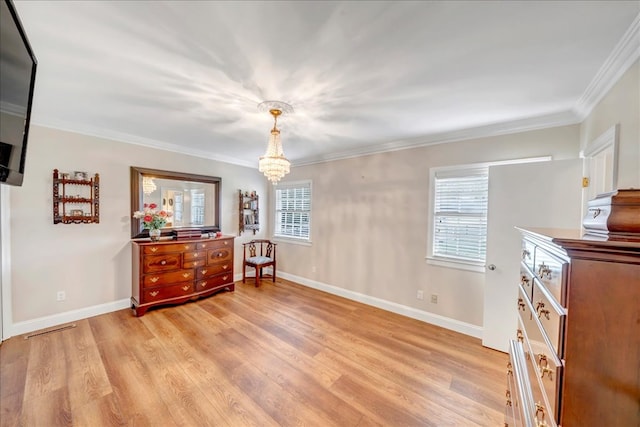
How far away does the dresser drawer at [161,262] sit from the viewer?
3.27 metres

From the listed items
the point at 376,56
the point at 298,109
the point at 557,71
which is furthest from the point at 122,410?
the point at 557,71

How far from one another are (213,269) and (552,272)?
4.10 meters

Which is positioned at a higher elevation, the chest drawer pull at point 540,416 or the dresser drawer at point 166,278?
the chest drawer pull at point 540,416

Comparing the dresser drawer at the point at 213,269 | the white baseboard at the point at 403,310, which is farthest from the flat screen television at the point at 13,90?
the white baseboard at the point at 403,310

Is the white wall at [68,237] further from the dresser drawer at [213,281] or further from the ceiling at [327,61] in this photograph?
the dresser drawer at [213,281]

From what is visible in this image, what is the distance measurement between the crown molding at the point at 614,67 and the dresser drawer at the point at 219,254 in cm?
463

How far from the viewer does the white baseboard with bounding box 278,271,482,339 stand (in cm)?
291

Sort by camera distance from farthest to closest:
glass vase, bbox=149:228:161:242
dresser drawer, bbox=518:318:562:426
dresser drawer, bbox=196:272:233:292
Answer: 1. dresser drawer, bbox=196:272:233:292
2. glass vase, bbox=149:228:161:242
3. dresser drawer, bbox=518:318:562:426

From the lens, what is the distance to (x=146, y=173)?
3590 mm

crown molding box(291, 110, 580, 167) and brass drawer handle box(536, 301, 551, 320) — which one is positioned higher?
crown molding box(291, 110, 580, 167)

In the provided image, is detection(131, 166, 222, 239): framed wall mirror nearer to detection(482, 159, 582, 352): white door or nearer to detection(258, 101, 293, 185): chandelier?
detection(258, 101, 293, 185): chandelier

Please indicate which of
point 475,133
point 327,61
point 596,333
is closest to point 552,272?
point 596,333

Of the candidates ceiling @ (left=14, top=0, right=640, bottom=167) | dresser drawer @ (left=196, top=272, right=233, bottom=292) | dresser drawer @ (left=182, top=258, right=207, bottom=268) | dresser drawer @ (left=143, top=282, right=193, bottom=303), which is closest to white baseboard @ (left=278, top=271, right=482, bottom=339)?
dresser drawer @ (left=196, top=272, right=233, bottom=292)

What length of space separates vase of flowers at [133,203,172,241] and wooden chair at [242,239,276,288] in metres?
1.60
